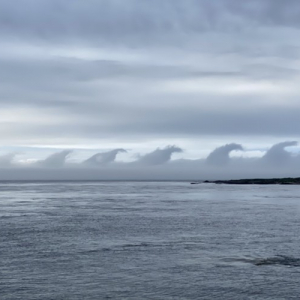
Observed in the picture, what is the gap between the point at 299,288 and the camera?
24.5 meters

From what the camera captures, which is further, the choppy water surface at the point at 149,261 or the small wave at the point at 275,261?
the small wave at the point at 275,261

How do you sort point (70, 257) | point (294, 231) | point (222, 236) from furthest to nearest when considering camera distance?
point (294, 231), point (222, 236), point (70, 257)

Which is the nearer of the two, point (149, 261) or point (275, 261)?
point (275, 261)

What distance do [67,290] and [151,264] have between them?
7.05 meters

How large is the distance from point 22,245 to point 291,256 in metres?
19.6

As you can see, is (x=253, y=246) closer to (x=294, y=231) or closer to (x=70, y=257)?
(x=294, y=231)

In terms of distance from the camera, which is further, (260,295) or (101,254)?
(101,254)

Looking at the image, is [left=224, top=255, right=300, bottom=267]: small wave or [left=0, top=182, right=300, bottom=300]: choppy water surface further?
[left=224, top=255, right=300, bottom=267]: small wave

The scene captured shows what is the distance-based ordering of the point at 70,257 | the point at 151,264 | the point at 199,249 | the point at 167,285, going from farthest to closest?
the point at 199,249 < the point at 70,257 < the point at 151,264 < the point at 167,285

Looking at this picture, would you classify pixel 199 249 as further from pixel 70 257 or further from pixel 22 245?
pixel 22 245

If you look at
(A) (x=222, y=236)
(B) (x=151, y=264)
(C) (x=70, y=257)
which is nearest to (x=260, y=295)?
(B) (x=151, y=264)

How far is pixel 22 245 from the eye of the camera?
118 ft

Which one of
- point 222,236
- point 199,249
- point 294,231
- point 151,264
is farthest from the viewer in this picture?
point 294,231

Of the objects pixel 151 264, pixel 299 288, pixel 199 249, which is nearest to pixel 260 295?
pixel 299 288
